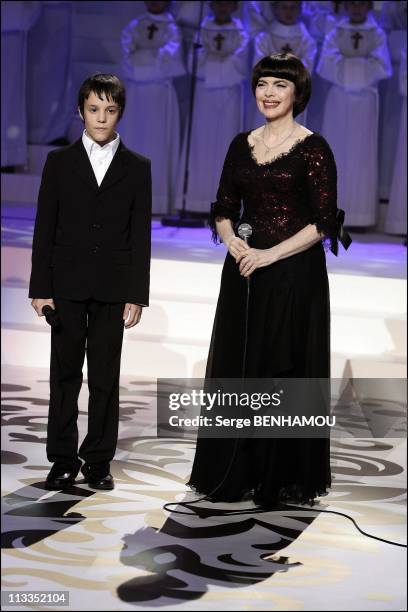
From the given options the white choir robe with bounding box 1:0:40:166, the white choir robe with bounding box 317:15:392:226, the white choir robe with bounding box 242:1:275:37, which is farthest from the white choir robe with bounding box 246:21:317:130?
the white choir robe with bounding box 1:0:40:166

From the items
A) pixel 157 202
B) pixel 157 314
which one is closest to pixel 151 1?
pixel 157 202

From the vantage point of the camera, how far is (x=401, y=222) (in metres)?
10.1

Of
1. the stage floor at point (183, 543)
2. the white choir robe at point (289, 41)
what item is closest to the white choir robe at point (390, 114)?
the white choir robe at point (289, 41)

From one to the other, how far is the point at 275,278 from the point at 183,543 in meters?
1.08

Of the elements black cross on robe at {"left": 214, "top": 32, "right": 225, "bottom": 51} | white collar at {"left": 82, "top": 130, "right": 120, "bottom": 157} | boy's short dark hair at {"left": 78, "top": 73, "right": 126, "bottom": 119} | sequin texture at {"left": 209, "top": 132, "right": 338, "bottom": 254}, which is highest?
black cross on robe at {"left": 214, "top": 32, "right": 225, "bottom": 51}

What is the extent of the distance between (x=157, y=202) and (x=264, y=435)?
6568 mm

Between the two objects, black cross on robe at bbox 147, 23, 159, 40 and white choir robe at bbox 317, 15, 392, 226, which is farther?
black cross on robe at bbox 147, 23, 159, 40

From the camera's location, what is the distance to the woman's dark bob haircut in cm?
389

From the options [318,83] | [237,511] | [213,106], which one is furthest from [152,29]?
[237,511]

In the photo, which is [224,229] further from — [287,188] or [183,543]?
[183,543]

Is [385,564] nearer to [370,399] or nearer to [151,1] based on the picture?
[370,399]

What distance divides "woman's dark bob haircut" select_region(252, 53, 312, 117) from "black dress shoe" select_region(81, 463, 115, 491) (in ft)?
5.17

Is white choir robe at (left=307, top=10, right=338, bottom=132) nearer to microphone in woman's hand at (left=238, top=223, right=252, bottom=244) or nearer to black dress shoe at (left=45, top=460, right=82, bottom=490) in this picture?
microphone in woman's hand at (left=238, top=223, right=252, bottom=244)

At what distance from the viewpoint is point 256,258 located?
3.95 meters
